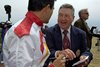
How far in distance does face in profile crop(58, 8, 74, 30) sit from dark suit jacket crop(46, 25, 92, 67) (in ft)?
0.18

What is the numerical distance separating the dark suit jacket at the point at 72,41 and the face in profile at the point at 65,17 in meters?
0.06

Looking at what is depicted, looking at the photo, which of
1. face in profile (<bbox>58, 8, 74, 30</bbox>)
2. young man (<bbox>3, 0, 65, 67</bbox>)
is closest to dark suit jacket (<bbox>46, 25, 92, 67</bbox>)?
face in profile (<bbox>58, 8, 74, 30</bbox>)

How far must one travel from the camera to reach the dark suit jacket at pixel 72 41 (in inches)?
119

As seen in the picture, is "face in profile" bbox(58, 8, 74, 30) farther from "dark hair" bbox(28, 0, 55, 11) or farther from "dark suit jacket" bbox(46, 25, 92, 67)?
"dark hair" bbox(28, 0, 55, 11)

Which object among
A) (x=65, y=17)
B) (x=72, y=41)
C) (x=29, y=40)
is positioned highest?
(x=29, y=40)

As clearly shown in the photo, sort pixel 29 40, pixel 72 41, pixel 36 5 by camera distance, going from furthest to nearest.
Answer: pixel 72 41, pixel 36 5, pixel 29 40

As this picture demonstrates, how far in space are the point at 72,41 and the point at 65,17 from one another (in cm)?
24

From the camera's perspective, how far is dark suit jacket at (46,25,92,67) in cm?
301

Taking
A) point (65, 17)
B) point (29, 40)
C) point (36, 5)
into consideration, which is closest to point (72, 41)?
point (65, 17)

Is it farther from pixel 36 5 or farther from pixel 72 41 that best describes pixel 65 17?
pixel 36 5

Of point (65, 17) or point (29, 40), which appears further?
point (65, 17)

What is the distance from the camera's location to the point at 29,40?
176 centimetres

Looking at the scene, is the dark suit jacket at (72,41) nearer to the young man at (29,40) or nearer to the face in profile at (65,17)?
the face in profile at (65,17)

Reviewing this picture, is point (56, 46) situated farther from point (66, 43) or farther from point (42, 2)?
point (42, 2)
